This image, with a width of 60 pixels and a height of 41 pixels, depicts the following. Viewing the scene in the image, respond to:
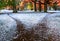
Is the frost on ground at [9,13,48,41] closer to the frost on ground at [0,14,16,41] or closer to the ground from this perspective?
the ground

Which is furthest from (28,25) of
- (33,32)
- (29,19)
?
(29,19)

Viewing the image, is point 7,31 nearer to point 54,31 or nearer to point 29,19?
point 54,31

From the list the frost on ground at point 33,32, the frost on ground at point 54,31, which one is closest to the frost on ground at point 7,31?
the frost on ground at point 33,32

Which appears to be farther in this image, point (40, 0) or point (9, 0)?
point (40, 0)

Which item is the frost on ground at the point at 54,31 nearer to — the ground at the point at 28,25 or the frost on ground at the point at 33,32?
the ground at the point at 28,25

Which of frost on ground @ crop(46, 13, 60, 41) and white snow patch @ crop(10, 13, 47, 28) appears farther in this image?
white snow patch @ crop(10, 13, 47, 28)

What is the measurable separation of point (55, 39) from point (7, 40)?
143cm

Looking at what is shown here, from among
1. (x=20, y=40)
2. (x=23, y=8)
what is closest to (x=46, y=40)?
(x=20, y=40)

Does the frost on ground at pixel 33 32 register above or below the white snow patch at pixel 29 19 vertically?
above

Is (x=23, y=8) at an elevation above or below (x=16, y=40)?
below

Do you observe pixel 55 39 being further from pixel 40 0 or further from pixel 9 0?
pixel 40 0

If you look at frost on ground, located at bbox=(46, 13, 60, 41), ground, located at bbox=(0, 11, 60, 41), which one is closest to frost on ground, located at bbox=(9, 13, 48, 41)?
ground, located at bbox=(0, 11, 60, 41)

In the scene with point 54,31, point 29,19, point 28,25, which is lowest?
point 29,19

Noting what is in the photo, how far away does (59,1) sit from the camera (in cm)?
2508
